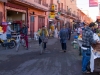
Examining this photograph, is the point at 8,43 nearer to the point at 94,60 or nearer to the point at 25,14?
the point at 25,14

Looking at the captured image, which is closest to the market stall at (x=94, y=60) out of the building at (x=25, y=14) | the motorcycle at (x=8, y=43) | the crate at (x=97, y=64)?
the crate at (x=97, y=64)

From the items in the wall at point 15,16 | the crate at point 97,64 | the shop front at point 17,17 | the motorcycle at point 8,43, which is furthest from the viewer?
the wall at point 15,16

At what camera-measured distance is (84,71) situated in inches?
291

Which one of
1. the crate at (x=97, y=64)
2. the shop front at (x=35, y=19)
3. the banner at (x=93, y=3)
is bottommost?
the crate at (x=97, y=64)

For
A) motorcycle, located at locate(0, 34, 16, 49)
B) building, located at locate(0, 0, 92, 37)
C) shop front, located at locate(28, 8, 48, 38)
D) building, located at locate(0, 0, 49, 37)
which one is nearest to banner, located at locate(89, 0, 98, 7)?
building, located at locate(0, 0, 92, 37)

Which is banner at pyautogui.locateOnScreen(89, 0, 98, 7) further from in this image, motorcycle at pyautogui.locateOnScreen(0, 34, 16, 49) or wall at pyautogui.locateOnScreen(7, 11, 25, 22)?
motorcycle at pyautogui.locateOnScreen(0, 34, 16, 49)

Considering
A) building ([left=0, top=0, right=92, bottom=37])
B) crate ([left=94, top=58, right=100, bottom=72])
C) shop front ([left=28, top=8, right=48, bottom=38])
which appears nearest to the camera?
crate ([left=94, top=58, right=100, bottom=72])

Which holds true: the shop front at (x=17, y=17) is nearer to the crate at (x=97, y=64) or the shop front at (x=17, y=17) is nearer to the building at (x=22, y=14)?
the building at (x=22, y=14)

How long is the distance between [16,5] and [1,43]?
6.54 meters

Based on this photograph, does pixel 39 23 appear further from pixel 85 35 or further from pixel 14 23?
pixel 85 35

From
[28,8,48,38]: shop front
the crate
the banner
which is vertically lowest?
the crate

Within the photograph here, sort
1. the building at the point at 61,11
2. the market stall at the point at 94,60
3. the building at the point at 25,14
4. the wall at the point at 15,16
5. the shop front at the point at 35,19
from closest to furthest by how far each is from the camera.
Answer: the market stall at the point at 94,60
the building at the point at 25,14
the wall at the point at 15,16
the shop front at the point at 35,19
the building at the point at 61,11

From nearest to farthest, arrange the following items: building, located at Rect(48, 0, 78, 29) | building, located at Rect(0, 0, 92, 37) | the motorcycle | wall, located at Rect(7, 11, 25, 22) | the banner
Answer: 1. the motorcycle
2. building, located at Rect(0, 0, 92, 37)
3. the banner
4. wall, located at Rect(7, 11, 25, 22)
5. building, located at Rect(48, 0, 78, 29)

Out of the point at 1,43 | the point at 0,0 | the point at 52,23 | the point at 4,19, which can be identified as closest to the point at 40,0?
the point at 52,23
